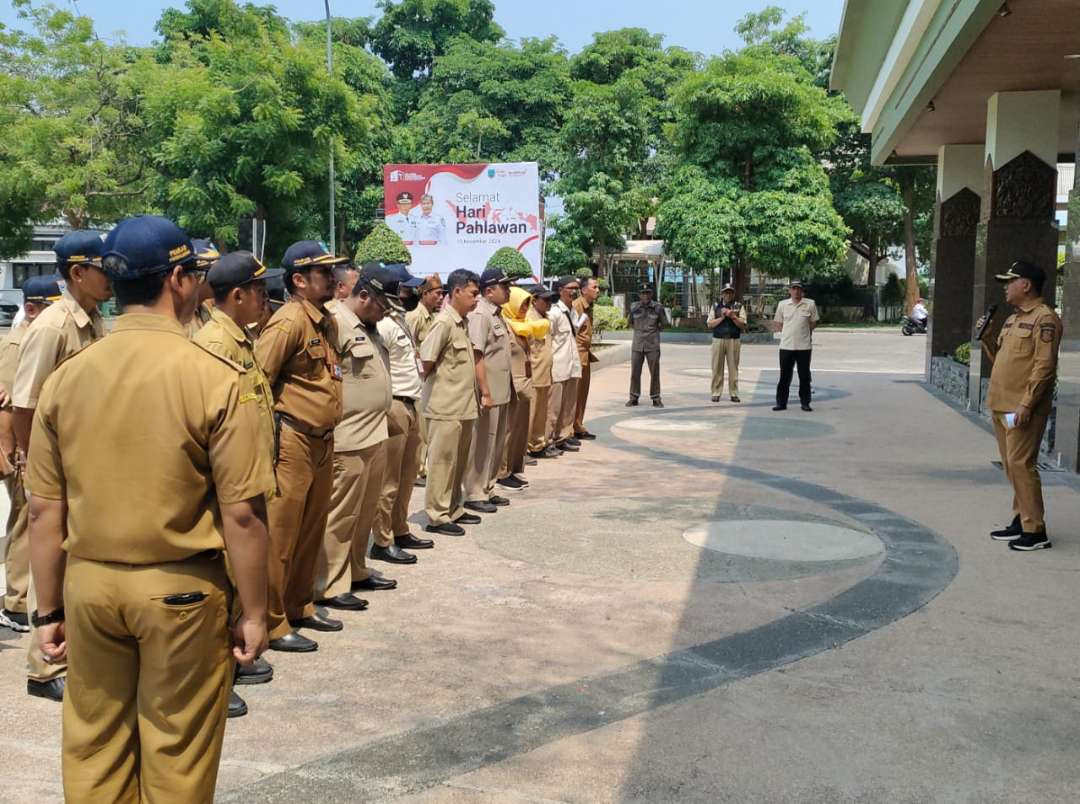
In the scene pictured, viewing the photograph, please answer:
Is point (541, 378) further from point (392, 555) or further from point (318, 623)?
point (318, 623)

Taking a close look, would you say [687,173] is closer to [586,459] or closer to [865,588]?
[586,459]

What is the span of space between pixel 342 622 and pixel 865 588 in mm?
2865

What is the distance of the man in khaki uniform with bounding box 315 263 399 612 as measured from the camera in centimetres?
555

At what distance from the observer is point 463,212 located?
22703 mm

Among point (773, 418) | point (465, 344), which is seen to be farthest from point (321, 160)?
point (465, 344)

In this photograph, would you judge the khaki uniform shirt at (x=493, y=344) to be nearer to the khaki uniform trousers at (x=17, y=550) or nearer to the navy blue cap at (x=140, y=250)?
the khaki uniform trousers at (x=17, y=550)

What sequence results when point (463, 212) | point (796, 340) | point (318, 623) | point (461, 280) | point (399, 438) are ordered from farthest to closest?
1. point (463, 212)
2. point (796, 340)
3. point (461, 280)
4. point (399, 438)
5. point (318, 623)

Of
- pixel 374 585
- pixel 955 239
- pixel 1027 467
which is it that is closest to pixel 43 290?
pixel 374 585

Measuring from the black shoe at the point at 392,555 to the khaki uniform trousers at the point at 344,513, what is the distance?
2.73ft

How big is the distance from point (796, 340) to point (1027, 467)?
7.52 meters

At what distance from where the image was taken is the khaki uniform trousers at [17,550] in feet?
16.5

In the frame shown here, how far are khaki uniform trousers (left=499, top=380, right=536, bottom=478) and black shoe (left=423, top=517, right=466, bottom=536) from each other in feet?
5.84

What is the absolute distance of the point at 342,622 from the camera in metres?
5.39

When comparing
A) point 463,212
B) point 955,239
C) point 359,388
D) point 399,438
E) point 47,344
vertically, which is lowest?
point 399,438
